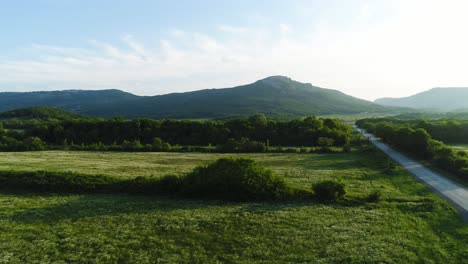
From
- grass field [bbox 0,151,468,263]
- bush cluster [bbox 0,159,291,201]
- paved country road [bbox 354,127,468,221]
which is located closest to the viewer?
grass field [bbox 0,151,468,263]

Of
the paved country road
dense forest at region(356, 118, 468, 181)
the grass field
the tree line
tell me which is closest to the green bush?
the grass field

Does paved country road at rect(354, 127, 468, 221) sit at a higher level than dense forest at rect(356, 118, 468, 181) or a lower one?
lower

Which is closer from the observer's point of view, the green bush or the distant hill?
the green bush

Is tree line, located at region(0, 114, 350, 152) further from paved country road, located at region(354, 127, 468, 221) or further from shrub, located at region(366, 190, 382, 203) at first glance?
shrub, located at region(366, 190, 382, 203)

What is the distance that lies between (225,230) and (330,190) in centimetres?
1358

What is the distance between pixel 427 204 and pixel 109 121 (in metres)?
102

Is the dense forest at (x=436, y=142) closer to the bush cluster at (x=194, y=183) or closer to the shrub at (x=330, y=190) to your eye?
the shrub at (x=330, y=190)

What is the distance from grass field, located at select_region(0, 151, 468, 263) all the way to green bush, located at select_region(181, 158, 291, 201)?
5.59 ft

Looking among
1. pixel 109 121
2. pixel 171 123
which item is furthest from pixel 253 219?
pixel 109 121

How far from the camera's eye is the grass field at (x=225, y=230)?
21359mm

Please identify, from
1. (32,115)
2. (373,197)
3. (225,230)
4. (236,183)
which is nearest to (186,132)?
(236,183)

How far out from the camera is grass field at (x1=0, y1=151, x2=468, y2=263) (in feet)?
70.1

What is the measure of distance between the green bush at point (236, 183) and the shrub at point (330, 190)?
3.14m

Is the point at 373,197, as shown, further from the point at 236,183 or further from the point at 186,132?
the point at 186,132
